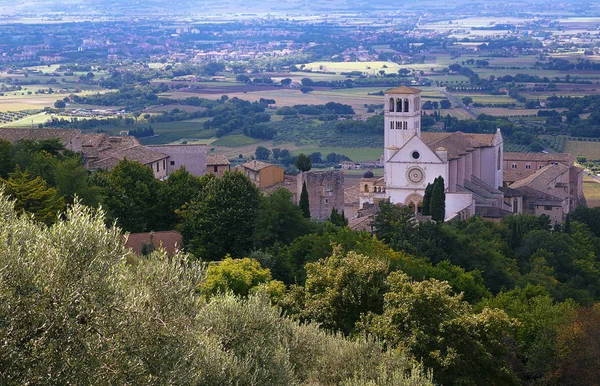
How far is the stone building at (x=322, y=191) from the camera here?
2227 inches

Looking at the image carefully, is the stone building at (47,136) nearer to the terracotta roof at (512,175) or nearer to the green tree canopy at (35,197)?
the green tree canopy at (35,197)

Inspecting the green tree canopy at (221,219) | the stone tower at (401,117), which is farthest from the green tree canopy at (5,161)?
the stone tower at (401,117)

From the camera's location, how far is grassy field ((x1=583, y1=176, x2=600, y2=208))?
79375 millimetres

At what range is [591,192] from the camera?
279 feet

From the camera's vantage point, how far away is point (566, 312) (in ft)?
108

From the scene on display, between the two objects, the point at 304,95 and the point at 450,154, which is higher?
the point at 450,154

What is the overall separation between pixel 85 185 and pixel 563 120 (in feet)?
329

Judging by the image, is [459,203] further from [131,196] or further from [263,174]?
[131,196]

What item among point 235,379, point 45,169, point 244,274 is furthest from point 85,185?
point 235,379

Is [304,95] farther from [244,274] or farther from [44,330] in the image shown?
[44,330]

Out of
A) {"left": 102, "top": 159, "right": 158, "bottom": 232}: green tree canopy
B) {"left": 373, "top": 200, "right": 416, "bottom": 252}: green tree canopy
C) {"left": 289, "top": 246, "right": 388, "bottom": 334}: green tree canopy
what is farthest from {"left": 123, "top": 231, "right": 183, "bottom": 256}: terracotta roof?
{"left": 289, "top": 246, "right": 388, "bottom": 334}: green tree canopy

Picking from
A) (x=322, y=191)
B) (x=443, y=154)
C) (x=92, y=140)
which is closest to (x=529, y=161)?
(x=443, y=154)

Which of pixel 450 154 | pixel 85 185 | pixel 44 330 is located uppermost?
pixel 44 330

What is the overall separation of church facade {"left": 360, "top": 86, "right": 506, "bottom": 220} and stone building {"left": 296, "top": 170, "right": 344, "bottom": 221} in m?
3.47
